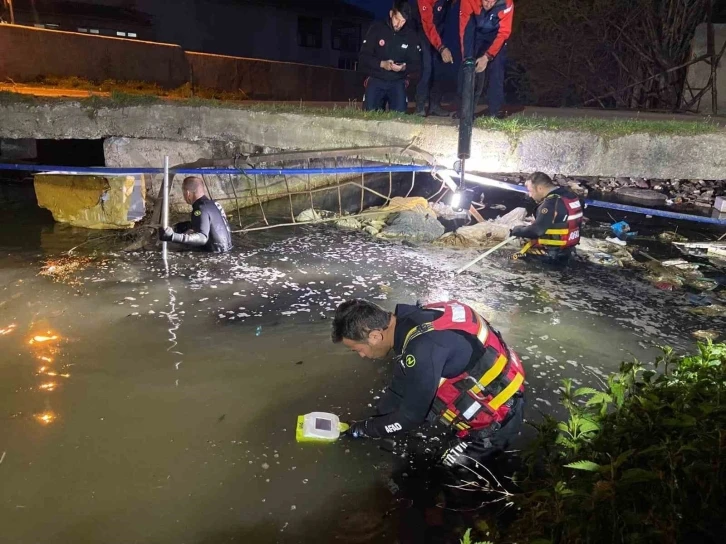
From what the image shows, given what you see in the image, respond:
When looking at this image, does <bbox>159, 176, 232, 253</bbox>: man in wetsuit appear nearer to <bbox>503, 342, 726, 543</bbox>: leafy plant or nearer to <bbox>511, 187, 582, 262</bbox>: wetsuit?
<bbox>511, 187, 582, 262</bbox>: wetsuit

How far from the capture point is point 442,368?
2756 millimetres

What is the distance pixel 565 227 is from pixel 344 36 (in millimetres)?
26256

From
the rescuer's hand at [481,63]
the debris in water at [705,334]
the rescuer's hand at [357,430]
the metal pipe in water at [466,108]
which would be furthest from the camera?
the rescuer's hand at [481,63]

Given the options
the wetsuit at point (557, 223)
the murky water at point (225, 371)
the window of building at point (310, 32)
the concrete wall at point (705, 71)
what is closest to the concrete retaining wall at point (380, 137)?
the wetsuit at point (557, 223)

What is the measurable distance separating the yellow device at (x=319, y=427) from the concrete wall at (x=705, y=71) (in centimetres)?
1291

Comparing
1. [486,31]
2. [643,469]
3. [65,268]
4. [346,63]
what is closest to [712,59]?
Answer: [486,31]

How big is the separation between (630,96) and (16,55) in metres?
16.8

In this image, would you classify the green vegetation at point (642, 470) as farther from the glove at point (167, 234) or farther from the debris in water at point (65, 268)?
the debris in water at point (65, 268)

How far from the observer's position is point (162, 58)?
12375mm

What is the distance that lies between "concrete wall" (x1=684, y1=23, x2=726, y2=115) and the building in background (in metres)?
18.8

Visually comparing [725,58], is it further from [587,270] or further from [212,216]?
[212,216]

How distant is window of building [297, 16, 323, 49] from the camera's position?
26.8 m

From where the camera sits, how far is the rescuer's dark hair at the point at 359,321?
2.80m

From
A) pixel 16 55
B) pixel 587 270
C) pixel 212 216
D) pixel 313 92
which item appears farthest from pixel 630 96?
pixel 16 55
